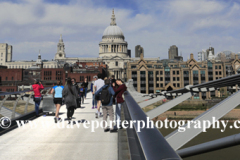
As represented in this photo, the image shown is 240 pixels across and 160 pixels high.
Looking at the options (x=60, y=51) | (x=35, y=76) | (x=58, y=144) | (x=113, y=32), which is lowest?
(x=58, y=144)

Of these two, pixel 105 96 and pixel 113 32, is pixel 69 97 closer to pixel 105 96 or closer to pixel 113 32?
pixel 105 96

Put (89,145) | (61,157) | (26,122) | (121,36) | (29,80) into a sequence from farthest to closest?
(121,36) → (29,80) → (26,122) → (89,145) → (61,157)

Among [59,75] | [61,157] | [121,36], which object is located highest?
[121,36]

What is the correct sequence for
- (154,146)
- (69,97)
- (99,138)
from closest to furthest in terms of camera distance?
1. (154,146)
2. (99,138)
3. (69,97)

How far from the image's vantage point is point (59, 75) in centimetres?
10206

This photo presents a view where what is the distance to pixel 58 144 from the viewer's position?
6398 millimetres

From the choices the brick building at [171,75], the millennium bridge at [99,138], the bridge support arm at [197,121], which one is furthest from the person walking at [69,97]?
the brick building at [171,75]

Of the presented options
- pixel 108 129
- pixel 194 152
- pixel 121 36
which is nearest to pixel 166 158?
pixel 194 152

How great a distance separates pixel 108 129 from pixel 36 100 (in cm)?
536

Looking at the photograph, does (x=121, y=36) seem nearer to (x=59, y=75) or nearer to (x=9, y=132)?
(x=59, y=75)

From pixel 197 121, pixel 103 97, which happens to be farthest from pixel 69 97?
pixel 197 121

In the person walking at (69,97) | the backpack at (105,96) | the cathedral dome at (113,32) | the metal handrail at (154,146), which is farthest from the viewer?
the cathedral dome at (113,32)

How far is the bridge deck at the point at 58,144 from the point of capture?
5.45 metres

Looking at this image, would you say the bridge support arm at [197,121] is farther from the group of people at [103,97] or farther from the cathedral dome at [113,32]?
the cathedral dome at [113,32]
